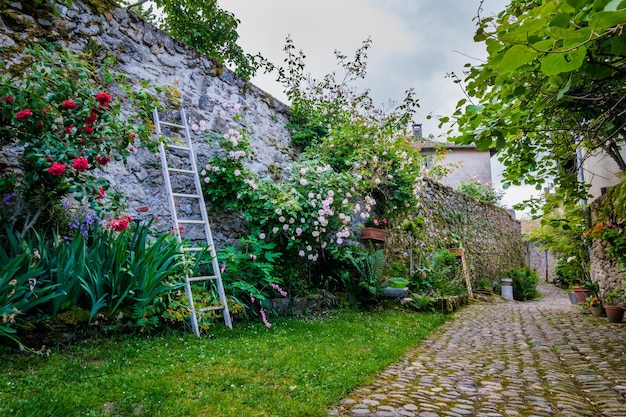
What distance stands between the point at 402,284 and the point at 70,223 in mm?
4896

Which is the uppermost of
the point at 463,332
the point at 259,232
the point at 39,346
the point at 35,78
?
the point at 35,78

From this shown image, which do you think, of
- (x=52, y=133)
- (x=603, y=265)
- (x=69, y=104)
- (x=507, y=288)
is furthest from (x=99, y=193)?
(x=507, y=288)

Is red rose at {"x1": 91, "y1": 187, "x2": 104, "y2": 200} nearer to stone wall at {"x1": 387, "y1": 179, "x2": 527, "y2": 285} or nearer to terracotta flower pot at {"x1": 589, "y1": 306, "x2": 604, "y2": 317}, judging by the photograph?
stone wall at {"x1": 387, "y1": 179, "x2": 527, "y2": 285}

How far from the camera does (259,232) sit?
4891 millimetres

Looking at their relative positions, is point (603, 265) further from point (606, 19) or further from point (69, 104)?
point (69, 104)

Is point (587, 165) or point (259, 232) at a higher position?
point (587, 165)

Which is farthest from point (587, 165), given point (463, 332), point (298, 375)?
point (298, 375)

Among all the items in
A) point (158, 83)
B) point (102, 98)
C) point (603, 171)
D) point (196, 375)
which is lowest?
point (196, 375)

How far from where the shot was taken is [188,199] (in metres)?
4.71

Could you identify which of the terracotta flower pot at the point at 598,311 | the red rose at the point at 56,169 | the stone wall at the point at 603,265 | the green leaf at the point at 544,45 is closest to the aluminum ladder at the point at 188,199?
the red rose at the point at 56,169

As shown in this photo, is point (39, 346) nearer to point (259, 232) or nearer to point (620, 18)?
point (259, 232)

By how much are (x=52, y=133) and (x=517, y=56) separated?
318 centimetres

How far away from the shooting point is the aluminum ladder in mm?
3918

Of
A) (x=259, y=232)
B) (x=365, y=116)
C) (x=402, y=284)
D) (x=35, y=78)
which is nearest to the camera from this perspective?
(x=35, y=78)
